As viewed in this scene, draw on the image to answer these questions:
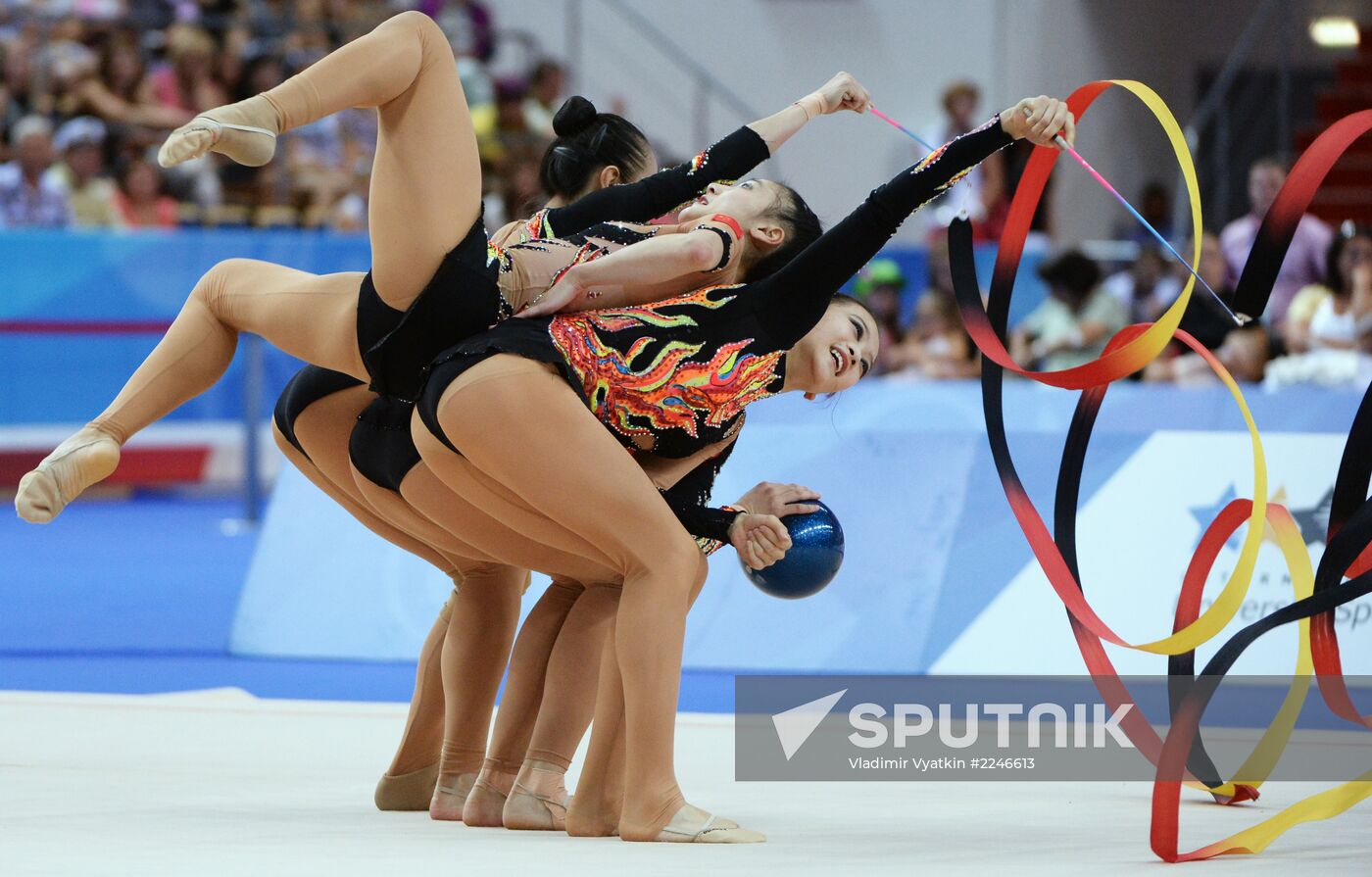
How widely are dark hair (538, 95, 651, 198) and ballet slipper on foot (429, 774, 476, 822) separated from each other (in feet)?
4.30

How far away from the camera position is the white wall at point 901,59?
14508 millimetres

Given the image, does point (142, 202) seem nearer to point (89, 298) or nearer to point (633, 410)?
point (89, 298)

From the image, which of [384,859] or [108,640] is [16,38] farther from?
[384,859]

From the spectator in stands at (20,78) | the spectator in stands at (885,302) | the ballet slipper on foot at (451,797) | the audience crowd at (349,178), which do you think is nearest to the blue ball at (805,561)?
the ballet slipper on foot at (451,797)

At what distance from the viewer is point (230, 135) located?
2982mm

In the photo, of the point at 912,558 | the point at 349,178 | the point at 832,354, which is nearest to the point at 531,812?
the point at 832,354

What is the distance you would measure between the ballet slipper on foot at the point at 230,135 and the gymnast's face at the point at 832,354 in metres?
1.01

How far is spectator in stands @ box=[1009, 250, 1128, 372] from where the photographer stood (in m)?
8.93

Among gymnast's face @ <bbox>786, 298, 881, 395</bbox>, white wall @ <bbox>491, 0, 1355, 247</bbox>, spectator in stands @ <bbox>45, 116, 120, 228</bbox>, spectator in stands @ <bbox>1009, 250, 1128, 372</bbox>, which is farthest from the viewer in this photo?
white wall @ <bbox>491, 0, 1355, 247</bbox>

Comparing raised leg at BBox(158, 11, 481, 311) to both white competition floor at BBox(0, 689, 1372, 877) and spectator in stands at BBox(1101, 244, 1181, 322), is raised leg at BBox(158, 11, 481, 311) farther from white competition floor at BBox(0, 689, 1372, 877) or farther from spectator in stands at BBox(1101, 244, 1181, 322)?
spectator in stands at BBox(1101, 244, 1181, 322)

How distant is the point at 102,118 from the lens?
11.4 metres

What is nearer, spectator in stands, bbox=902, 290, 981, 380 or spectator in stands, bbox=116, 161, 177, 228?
spectator in stands, bbox=902, 290, 981, 380

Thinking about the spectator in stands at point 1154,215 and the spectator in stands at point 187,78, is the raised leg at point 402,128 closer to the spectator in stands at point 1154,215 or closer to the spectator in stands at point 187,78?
the spectator in stands at point 187,78

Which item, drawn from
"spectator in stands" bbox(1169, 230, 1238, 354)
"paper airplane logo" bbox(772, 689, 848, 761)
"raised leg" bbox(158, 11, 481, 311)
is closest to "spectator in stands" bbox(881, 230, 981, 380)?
"spectator in stands" bbox(1169, 230, 1238, 354)
